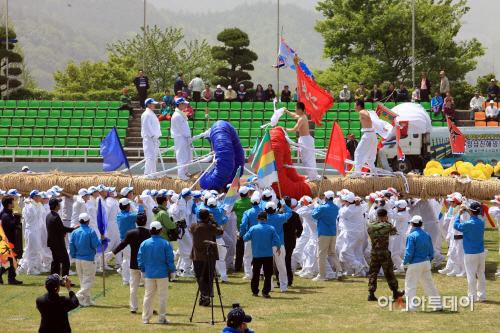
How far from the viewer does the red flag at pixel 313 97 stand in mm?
12609

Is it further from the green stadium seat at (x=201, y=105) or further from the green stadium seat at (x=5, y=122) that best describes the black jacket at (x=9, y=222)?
the green stadium seat at (x=5, y=122)

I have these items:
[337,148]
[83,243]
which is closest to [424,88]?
[337,148]

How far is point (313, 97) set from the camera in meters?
12.7

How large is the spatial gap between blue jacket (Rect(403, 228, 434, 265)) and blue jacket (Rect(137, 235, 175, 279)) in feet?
11.4

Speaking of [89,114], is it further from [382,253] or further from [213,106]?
[382,253]

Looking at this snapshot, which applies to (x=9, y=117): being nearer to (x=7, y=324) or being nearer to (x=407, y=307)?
(x=7, y=324)

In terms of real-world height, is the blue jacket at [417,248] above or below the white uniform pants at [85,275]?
above

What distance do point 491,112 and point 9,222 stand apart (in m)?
21.1

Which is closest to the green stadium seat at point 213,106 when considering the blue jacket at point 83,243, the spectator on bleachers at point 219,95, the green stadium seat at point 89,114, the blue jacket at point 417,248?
the spectator on bleachers at point 219,95

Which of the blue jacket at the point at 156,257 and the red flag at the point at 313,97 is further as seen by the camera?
the red flag at the point at 313,97

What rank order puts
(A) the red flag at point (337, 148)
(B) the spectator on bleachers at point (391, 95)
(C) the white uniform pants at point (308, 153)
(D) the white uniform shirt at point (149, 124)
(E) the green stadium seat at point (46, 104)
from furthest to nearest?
(E) the green stadium seat at point (46, 104), (B) the spectator on bleachers at point (391, 95), (C) the white uniform pants at point (308, 153), (D) the white uniform shirt at point (149, 124), (A) the red flag at point (337, 148)

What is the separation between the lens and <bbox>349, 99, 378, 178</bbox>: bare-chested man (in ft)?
37.6

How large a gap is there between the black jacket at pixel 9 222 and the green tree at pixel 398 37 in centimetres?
2965

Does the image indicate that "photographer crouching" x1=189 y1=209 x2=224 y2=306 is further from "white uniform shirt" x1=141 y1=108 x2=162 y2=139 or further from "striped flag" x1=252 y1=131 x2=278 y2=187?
"white uniform shirt" x1=141 y1=108 x2=162 y2=139
